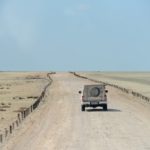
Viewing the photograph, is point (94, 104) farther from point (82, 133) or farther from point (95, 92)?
point (82, 133)

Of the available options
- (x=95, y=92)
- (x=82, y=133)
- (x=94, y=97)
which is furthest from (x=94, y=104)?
(x=82, y=133)

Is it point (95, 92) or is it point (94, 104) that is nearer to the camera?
point (94, 104)

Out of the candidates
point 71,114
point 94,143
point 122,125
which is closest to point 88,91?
point 71,114

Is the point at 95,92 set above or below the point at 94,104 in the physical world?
above

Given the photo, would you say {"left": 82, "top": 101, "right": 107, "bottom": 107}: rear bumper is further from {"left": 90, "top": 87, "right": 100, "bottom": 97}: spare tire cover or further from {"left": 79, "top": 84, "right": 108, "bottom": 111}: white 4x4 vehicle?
{"left": 90, "top": 87, "right": 100, "bottom": 97}: spare tire cover

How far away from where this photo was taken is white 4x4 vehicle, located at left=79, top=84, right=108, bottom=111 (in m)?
46.3

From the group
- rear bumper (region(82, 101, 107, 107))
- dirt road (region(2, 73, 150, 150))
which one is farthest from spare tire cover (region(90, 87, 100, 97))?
dirt road (region(2, 73, 150, 150))

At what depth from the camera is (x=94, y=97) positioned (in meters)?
46.5

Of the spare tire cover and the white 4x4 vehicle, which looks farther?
the spare tire cover

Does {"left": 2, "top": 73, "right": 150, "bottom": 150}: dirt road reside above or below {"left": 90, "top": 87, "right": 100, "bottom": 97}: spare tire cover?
below

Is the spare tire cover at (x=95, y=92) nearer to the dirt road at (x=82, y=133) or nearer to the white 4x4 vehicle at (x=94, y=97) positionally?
the white 4x4 vehicle at (x=94, y=97)

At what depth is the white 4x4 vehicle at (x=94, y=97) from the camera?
46.3 metres

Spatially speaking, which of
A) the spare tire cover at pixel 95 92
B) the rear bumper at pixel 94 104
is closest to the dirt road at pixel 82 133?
the rear bumper at pixel 94 104

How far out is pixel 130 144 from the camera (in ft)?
78.4
